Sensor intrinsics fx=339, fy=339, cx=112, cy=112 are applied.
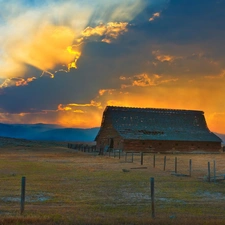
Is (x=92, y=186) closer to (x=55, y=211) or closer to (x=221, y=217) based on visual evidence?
(x=55, y=211)

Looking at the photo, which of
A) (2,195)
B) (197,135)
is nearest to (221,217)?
(2,195)

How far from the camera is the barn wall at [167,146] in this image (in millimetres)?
55156

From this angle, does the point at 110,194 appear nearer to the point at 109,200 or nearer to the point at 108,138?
Answer: the point at 109,200

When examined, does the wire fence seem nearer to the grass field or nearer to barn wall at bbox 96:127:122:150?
the grass field

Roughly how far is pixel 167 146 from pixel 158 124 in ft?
18.2

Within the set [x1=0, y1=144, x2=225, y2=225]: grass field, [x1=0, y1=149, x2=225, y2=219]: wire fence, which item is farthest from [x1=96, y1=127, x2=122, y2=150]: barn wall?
[x1=0, y1=144, x2=225, y2=225]: grass field

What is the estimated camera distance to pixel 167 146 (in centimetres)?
5806

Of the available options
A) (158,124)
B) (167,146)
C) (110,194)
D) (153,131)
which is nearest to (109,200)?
(110,194)

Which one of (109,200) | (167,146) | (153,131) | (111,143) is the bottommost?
(109,200)

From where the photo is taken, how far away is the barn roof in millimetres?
58250

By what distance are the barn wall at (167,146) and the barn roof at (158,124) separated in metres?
0.70

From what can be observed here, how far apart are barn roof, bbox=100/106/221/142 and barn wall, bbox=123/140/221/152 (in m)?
0.70

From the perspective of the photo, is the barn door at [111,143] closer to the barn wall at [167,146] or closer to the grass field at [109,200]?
the barn wall at [167,146]

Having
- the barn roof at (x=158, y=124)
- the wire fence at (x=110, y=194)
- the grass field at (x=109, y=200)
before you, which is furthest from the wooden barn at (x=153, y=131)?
the grass field at (x=109, y=200)
